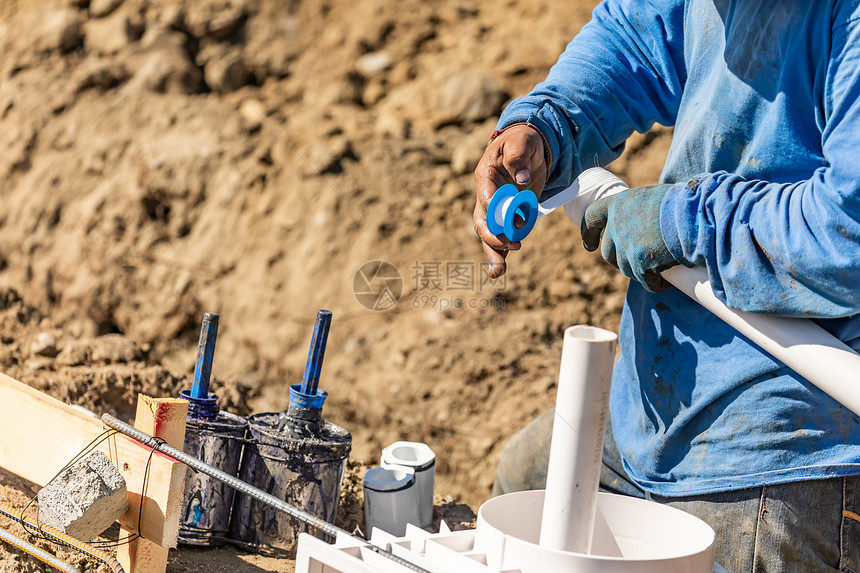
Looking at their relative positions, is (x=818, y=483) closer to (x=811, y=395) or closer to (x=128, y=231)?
(x=811, y=395)

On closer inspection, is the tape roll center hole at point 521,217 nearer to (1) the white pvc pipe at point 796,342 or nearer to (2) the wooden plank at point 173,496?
(1) the white pvc pipe at point 796,342

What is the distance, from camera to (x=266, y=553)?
6.82 ft

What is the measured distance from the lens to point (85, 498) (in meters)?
1.63

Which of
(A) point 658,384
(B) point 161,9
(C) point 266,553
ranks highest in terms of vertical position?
(B) point 161,9

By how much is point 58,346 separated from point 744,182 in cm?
259

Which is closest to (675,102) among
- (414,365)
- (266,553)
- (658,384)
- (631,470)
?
(658,384)

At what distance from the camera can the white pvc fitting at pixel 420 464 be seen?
234 centimetres

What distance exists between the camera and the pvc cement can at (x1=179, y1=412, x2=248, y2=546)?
202cm

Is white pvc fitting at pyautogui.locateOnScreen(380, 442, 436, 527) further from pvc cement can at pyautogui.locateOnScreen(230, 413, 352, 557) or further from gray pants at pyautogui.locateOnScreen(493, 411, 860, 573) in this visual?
gray pants at pyautogui.locateOnScreen(493, 411, 860, 573)

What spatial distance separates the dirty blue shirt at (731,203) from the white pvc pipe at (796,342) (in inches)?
1.0

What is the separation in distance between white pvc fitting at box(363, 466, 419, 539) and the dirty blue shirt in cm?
58

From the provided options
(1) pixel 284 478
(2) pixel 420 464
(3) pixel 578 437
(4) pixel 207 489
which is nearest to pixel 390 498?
(2) pixel 420 464

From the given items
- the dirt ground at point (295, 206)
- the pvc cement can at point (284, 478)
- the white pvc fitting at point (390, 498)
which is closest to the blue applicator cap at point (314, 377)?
the pvc cement can at point (284, 478)

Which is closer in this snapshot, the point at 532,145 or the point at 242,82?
the point at 532,145
